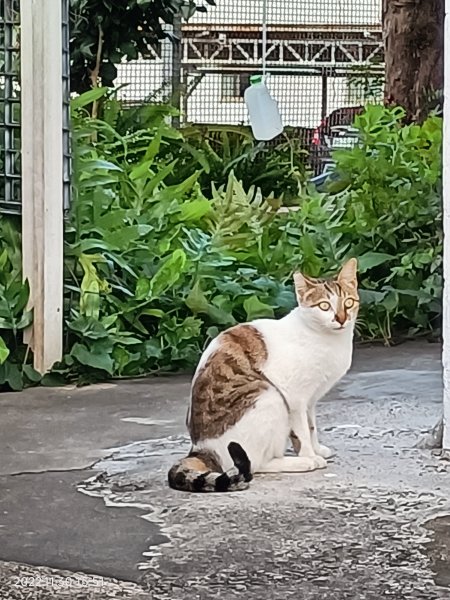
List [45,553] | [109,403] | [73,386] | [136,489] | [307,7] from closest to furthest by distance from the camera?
[45,553] → [136,489] → [109,403] → [73,386] → [307,7]

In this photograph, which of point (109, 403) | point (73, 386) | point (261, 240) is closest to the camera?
point (109, 403)

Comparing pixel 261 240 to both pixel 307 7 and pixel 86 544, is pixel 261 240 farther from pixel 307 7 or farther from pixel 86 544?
pixel 86 544

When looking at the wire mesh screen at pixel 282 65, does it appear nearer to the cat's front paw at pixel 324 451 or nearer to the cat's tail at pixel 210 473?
the cat's front paw at pixel 324 451

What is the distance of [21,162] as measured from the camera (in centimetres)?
502

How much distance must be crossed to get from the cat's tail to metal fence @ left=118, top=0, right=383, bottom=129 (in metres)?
4.33

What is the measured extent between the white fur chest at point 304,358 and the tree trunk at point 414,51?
16.2ft

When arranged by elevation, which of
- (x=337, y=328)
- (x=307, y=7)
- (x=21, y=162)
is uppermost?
(x=307, y=7)

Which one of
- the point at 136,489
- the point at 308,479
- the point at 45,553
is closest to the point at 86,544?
the point at 45,553

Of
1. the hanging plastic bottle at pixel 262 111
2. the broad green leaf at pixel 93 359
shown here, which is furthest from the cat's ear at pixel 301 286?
the hanging plastic bottle at pixel 262 111

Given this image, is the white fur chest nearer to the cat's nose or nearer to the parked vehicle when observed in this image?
the cat's nose

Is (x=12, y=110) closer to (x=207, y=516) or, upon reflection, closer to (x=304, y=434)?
(x=304, y=434)

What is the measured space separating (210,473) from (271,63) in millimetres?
5324

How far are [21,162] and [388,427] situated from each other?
2.05 meters

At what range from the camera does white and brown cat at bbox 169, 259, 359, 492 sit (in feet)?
11.0
